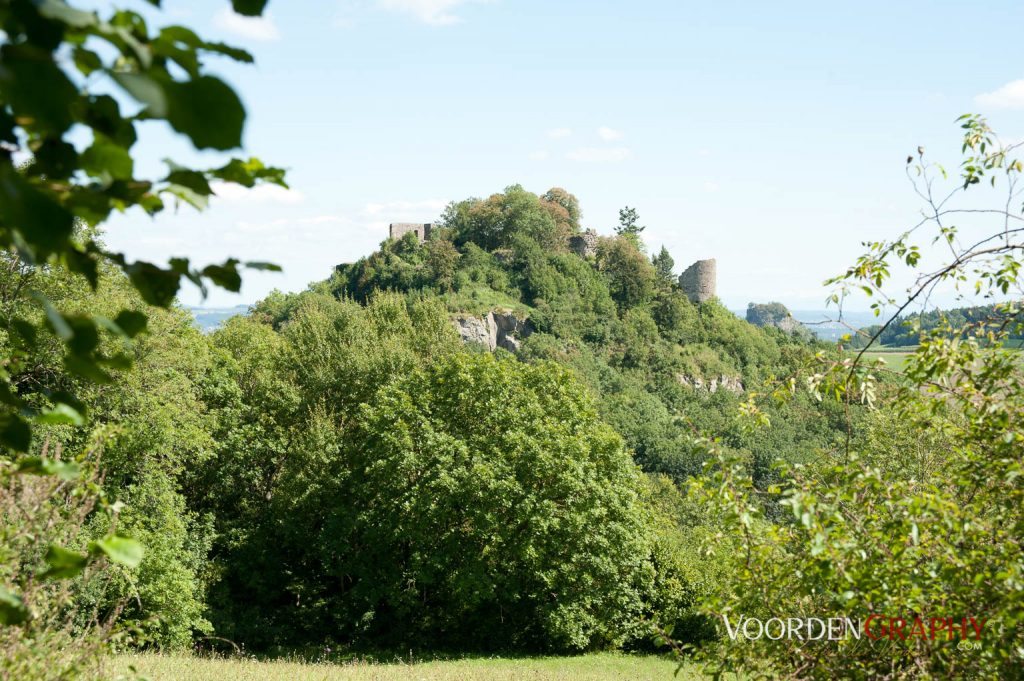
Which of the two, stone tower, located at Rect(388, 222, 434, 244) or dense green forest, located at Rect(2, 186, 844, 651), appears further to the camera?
stone tower, located at Rect(388, 222, 434, 244)

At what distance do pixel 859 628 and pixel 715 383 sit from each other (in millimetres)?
50368

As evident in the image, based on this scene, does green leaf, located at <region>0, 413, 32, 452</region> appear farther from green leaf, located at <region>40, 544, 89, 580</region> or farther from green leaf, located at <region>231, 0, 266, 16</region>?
green leaf, located at <region>231, 0, 266, 16</region>

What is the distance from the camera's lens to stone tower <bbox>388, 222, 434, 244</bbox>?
59097mm

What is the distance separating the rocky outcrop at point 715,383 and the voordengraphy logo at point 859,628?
47789mm

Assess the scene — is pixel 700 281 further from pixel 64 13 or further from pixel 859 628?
pixel 64 13

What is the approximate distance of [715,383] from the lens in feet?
173

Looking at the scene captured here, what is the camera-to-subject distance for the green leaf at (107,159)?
0.93 metres

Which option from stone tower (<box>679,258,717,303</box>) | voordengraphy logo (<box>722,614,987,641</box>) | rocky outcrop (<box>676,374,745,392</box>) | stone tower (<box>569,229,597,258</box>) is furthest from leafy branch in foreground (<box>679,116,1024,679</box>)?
stone tower (<box>679,258,717,303</box>)

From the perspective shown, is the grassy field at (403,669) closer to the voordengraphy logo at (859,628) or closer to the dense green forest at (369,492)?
the dense green forest at (369,492)

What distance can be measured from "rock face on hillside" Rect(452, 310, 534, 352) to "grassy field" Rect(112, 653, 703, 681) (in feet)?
77.7

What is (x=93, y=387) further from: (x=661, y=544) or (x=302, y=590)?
(x=661, y=544)

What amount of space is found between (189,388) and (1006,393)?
59.9ft

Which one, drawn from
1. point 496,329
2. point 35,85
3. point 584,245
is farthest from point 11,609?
point 584,245

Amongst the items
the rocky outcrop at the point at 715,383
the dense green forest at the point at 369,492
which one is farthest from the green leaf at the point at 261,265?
the rocky outcrop at the point at 715,383
